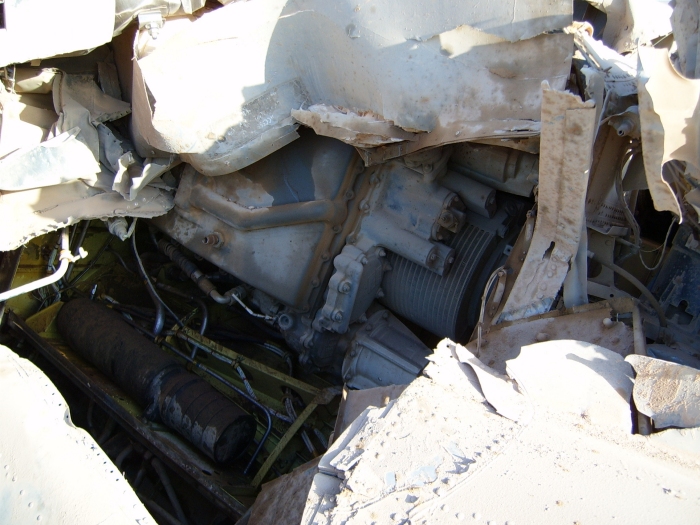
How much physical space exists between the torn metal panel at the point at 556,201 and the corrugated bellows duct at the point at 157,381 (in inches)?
54.7

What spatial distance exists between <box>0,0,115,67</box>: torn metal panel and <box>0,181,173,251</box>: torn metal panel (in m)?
0.58

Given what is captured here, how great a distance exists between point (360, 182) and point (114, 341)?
1.53 m

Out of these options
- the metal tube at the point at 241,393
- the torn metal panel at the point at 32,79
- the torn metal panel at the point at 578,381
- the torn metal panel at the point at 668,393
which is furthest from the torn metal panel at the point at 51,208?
the torn metal panel at the point at 668,393

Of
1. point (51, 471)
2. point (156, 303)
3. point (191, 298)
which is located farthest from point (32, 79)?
point (51, 471)

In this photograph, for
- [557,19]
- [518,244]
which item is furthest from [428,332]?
[557,19]

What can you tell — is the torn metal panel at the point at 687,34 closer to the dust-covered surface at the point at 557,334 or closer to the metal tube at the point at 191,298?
the dust-covered surface at the point at 557,334

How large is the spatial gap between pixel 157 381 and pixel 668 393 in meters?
2.28

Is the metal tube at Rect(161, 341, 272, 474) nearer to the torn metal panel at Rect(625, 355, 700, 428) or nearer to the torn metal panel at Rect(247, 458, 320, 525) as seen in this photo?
the torn metal panel at Rect(247, 458, 320, 525)

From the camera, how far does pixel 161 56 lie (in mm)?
2477

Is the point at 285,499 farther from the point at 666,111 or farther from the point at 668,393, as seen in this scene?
the point at 666,111

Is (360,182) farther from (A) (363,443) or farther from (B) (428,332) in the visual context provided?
(A) (363,443)

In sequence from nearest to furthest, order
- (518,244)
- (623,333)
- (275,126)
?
(623,333) < (518,244) < (275,126)

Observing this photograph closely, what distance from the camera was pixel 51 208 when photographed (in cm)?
279

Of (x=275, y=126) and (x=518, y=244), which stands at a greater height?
(x=275, y=126)
